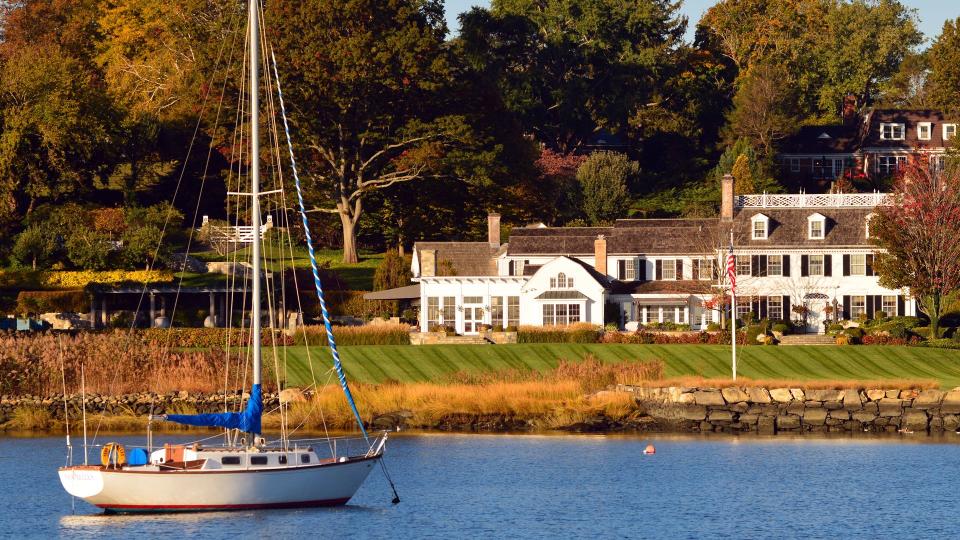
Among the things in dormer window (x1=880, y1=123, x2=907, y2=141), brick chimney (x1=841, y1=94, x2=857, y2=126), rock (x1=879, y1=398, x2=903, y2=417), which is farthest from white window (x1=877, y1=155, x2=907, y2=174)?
rock (x1=879, y1=398, x2=903, y2=417)

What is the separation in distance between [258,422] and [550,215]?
66056 mm

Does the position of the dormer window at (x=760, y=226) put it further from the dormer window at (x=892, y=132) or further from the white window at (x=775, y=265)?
the dormer window at (x=892, y=132)

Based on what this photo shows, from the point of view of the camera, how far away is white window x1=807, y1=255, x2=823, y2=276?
8894cm

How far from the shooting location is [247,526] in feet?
135

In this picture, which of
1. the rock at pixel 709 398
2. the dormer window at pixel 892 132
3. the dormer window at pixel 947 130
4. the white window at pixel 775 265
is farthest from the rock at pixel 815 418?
the dormer window at pixel 947 130

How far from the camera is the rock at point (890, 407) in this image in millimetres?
61250

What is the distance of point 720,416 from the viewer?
61375 millimetres

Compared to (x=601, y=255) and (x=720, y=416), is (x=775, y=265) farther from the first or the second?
(x=720, y=416)

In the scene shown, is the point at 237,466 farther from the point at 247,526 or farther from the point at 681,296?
the point at 681,296

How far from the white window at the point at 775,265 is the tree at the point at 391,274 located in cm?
1866

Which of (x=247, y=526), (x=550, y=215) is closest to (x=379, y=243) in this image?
(x=550, y=215)

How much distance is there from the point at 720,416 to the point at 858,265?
29.9 metres

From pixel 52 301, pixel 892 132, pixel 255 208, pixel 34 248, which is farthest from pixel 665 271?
pixel 892 132

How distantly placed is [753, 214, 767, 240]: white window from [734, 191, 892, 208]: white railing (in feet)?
9.00
